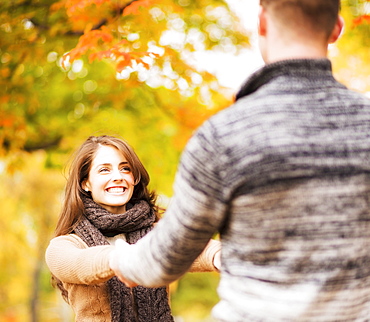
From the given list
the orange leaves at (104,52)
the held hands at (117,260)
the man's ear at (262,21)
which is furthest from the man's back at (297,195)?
the orange leaves at (104,52)

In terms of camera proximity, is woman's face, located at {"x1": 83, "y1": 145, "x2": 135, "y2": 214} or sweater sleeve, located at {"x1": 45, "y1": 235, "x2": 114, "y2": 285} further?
woman's face, located at {"x1": 83, "y1": 145, "x2": 135, "y2": 214}

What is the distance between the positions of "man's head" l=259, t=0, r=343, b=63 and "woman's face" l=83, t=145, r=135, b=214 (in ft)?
4.62

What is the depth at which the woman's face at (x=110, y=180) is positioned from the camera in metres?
2.64

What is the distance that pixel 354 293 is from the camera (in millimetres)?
1423

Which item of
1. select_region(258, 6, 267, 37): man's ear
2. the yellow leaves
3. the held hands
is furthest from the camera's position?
the yellow leaves

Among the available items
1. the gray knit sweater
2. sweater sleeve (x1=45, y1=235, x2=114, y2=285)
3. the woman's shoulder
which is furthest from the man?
the woman's shoulder

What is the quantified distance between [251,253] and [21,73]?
547cm

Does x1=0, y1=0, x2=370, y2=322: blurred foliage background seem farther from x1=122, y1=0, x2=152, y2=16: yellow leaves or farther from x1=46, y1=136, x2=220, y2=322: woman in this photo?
x1=46, y1=136, x2=220, y2=322: woman

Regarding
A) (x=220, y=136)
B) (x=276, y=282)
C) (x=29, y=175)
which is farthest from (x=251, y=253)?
(x=29, y=175)

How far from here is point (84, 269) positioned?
6.73 ft

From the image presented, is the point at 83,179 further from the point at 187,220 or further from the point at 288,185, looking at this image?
the point at 288,185

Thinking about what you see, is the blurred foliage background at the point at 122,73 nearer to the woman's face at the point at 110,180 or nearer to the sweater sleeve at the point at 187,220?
the woman's face at the point at 110,180

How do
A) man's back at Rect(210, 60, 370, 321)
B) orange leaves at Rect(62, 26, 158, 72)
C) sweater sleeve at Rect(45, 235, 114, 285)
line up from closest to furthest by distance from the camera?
man's back at Rect(210, 60, 370, 321)
sweater sleeve at Rect(45, 235, 114, 285)
orange leaves at Rect(62, 26, 158, 72)

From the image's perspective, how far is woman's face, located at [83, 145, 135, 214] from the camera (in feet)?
8.67
